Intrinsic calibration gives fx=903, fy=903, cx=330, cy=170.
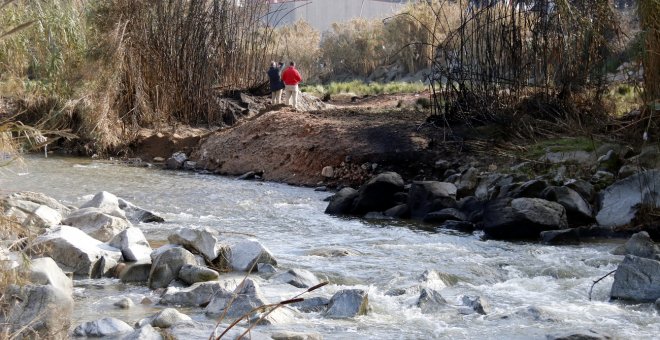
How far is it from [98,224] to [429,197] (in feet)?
15.5

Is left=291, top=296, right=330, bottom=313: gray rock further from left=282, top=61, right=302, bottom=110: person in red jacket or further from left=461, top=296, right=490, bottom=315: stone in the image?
left=282, top=61, right=302, bottom=110: person in red jacket

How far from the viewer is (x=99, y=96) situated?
1894 cm

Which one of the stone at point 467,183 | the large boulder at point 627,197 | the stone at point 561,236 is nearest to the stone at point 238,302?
the stone at point 561,236

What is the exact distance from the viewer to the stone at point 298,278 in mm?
7837

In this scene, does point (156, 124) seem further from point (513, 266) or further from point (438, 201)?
point (513, 266)

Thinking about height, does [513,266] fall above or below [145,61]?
below

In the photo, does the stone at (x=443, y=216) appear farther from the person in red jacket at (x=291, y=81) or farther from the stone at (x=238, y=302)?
the person in red jacket at (x=291, y=81)

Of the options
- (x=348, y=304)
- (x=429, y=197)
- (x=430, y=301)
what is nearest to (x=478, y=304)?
(x=430, y=301)

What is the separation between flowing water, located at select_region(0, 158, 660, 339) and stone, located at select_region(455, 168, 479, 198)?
1.66m

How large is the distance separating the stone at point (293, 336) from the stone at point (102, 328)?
3.18 ft

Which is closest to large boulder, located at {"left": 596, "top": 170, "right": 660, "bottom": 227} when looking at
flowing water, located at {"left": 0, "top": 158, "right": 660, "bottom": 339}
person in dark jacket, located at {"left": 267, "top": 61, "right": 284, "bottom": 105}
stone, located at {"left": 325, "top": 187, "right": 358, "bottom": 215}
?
flowing water, located at {"left": 0, "top": 158, "right": 660, "bottom": 339}

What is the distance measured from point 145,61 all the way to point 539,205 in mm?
12103

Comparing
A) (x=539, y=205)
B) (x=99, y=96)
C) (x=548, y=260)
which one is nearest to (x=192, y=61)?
(x=99, y=96)

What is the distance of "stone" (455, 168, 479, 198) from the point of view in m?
12.9
